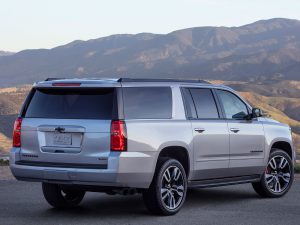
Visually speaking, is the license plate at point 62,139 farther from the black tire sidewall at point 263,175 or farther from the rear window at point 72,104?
the black tire sidewall at point 263,175

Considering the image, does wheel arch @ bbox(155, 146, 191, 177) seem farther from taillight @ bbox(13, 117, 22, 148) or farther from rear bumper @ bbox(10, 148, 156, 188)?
taillight @ bbox(13, 117, 22, 148)

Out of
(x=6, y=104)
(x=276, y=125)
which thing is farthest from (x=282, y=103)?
(x=276, y=125)

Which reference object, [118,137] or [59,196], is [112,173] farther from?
[59,196]

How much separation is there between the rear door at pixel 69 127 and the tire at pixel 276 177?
340 cm

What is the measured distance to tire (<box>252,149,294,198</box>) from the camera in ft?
35.8

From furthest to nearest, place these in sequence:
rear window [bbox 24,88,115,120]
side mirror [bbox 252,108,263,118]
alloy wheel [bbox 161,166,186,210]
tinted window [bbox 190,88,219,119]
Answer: side mirror [bbox 252,108,263,118] → tinted window [bbox 190,88,219,119] → alloy wheel [bbox 161,166,186,210] → rear window [bbox 24,88,115,120]

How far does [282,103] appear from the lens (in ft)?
607

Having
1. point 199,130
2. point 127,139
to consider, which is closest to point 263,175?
point 199,130

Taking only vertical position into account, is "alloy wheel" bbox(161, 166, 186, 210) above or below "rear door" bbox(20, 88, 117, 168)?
below

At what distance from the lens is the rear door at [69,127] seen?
831 cm

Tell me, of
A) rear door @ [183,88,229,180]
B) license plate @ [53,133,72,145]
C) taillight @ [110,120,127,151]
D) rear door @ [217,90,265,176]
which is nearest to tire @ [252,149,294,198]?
rear door @ [217,90,265,176]

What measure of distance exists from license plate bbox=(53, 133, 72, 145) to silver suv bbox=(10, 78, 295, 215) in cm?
1

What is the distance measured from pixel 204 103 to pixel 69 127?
7.00 feet

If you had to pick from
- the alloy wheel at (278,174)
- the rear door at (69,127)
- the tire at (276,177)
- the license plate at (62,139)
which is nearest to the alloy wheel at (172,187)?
the rear door at (69,127)
